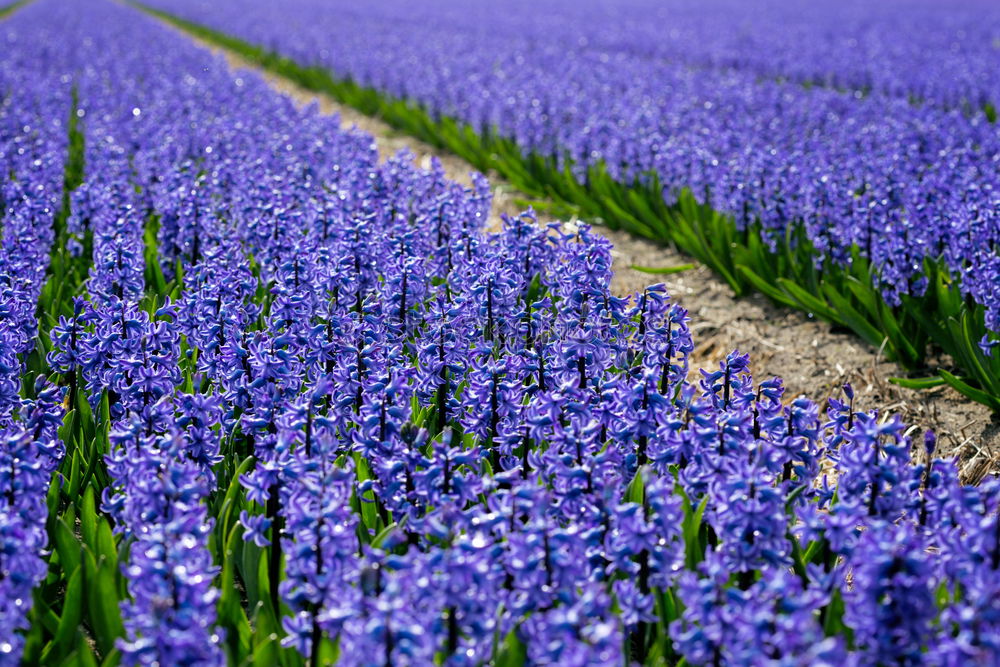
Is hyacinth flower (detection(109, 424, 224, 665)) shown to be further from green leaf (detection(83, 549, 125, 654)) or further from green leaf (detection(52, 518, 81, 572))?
green leaf (detection(52, 518, 81, 572))

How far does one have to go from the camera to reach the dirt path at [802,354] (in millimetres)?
4945

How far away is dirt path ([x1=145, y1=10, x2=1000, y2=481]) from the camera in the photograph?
16.2 feet

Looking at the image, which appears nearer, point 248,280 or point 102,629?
point 102,629

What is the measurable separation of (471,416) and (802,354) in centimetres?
330

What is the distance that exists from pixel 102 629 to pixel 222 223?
3.61m

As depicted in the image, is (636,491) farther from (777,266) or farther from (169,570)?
(777,266)

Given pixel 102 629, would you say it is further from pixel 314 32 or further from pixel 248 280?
pixel 314 32

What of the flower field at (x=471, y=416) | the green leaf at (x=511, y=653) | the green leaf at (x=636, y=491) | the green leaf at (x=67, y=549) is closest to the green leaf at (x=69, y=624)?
the flower field at (x=471, y=416)

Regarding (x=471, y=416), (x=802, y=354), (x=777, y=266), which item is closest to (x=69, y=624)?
(x=471, y=416)

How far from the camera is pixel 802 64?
57.3 ft

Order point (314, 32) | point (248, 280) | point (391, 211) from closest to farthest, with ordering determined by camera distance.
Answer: point (248, 280)
point (391, 211)
point (314, 32)

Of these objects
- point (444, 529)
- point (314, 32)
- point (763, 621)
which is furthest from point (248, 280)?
point (314, 32)

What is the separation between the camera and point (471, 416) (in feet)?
11.3

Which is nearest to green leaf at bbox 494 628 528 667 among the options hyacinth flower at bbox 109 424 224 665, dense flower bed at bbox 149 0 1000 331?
hyacinth flower at bbox 109 424 224 665
